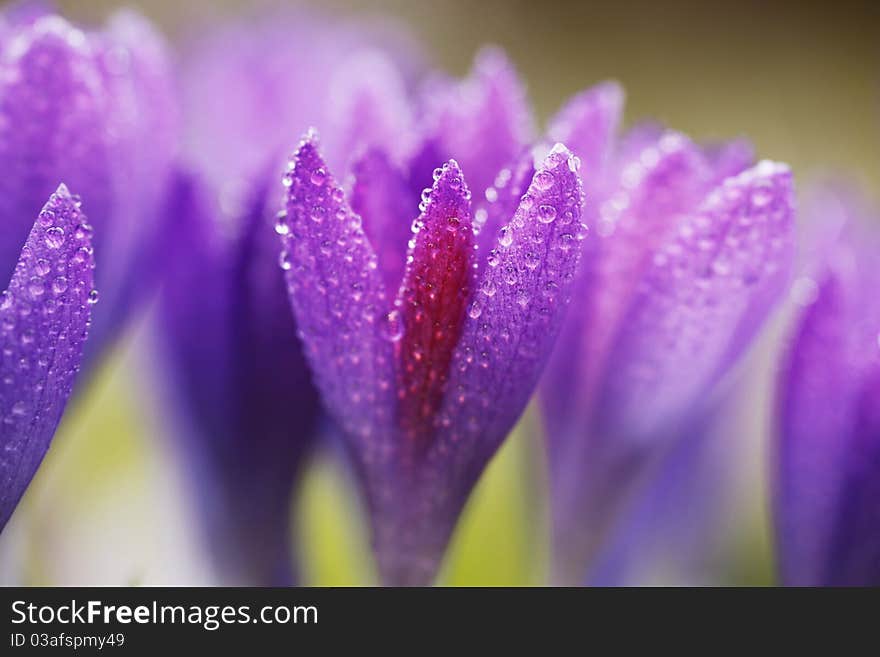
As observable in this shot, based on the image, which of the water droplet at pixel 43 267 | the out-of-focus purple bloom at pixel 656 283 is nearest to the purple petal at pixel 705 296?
the out-of-focus purple bloom at pixel 656 283

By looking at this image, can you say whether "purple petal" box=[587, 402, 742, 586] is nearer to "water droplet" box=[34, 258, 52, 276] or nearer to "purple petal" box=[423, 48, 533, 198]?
"purple petal" box=[423, 48, 533, 198]

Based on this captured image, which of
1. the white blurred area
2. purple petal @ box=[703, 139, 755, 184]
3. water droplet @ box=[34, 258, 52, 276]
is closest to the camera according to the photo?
water droplet @ box=[34, 258, 52, 276]

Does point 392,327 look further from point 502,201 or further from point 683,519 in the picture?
point 683,519

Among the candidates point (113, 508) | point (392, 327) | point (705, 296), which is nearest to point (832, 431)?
point (705, 296)

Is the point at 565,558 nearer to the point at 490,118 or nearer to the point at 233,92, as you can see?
the point at 490,118

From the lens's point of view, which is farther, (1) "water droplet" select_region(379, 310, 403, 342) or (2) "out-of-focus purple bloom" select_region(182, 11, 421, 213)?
(2) "out-of-focus purple bloom" select_region(182, 11, 421, 213)

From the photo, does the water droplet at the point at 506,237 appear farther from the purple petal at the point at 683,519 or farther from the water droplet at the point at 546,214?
the purple petal at the point at 683,519

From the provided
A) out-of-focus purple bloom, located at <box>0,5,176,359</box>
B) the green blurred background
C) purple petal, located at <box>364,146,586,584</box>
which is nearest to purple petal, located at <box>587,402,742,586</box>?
the green blurred background
